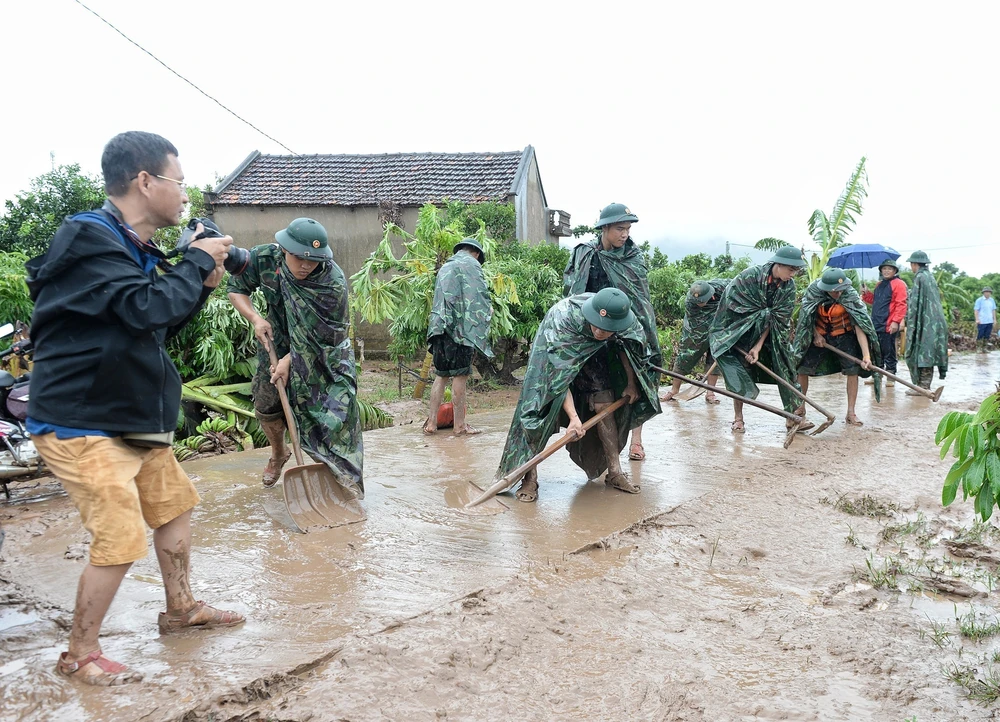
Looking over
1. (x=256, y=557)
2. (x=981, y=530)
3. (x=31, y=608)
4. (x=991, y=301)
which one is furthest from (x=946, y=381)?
(x=31, y=608)

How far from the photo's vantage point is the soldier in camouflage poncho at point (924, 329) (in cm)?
964

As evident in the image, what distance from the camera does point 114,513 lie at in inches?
98.0

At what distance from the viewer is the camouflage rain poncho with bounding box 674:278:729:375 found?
871 cm

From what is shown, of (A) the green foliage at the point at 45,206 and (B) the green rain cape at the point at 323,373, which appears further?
(A) the green foliage at the point at 45,206

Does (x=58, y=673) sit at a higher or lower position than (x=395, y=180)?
lower

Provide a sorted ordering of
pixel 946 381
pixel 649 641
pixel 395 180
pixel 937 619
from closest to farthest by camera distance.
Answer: pixel 649 641, pixel 937 619, pixel 946 381, pixel 395 180

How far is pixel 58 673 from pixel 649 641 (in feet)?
6.90

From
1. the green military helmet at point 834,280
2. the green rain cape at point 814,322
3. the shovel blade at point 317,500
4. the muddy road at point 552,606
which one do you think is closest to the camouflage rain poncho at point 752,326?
the green rain cape at point 814,322

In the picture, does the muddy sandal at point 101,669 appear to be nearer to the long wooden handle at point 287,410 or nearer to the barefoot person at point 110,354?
the barefoot person at point 110,354

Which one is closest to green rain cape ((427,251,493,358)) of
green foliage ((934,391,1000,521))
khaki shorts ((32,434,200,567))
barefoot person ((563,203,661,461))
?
barefoot person ((563,203,661,461))

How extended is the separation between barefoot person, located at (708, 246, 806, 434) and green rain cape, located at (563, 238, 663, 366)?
1289mm

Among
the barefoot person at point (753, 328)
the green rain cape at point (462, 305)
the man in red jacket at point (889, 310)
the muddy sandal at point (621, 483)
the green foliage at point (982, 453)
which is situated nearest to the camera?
the green foliage at point (982, 453)

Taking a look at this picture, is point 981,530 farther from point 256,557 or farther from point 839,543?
point 256,557

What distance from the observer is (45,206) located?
41.9 feet
